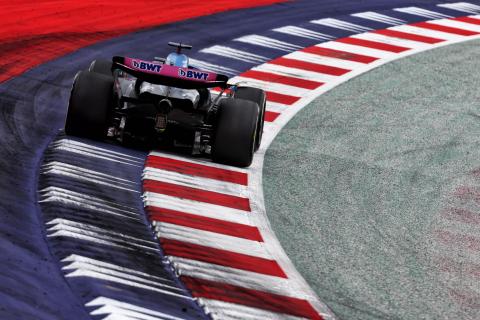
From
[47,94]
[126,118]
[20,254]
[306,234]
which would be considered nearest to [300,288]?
[306,234]

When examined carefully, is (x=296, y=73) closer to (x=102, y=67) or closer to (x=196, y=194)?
(x=102, y=67)

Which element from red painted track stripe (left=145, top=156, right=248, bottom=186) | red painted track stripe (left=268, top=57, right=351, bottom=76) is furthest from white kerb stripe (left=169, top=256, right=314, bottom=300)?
red painted track stripe (left=268, top=57, right=351, bottom=76)

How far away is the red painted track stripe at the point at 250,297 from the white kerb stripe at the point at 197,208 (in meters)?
2.02

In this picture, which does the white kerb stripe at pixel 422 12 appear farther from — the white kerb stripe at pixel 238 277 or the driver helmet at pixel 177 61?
the white kerb stripe at pixel 238 277

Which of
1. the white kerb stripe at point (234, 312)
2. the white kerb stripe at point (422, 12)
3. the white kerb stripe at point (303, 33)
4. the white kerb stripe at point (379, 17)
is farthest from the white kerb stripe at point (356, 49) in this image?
the white kerb stripe at point (234, 312)

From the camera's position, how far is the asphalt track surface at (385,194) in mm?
11797

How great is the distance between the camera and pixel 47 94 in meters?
17.3

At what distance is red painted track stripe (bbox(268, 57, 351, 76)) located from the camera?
68.5 ft

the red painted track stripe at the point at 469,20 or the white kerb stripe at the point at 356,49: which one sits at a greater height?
the red painted track stripe at the point at 469,20

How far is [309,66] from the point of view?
21.1 metres

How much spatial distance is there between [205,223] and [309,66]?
8.63 meters

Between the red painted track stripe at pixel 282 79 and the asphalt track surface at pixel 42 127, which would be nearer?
the asphalt track surface at pixel 42 127

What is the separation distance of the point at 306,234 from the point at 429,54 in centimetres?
1040

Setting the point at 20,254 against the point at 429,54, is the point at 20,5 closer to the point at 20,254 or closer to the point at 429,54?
the point at 429,54
